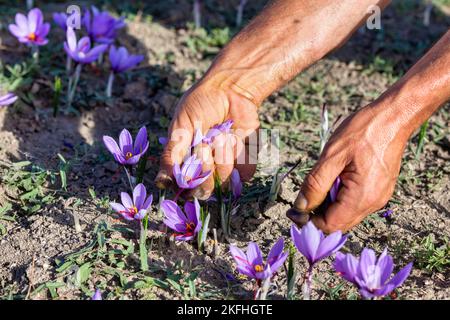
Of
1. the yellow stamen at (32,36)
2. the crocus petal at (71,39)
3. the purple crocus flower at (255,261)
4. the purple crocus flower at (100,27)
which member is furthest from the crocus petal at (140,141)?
the yellow stamen at (32,36)

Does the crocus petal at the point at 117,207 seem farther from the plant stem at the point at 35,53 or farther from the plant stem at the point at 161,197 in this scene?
the plant stem at the point at 35,53

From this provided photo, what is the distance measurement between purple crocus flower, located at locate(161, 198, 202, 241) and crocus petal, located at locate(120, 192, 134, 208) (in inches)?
4.6

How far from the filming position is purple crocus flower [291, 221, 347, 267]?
6.38 ft

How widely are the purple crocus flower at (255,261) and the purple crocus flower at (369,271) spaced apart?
167mm

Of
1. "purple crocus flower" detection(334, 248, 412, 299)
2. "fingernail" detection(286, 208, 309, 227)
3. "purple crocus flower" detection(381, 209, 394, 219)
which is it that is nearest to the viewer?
"purple crocus flower" detection(334, 248, 412, 299)

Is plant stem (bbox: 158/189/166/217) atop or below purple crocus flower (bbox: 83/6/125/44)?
below

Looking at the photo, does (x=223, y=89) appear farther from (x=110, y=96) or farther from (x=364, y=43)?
(x=364, y=43)

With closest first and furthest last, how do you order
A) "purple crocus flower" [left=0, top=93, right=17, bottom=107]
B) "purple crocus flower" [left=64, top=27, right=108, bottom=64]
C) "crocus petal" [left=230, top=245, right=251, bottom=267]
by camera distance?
"crocus petal" [left=230, top=245, right=251, bottom=267] < "purple crocus flower" [left=0, top=93, right=17, bottom=107] < "purple crocus flower" [left=64, top=27, right=108, bottom=64]

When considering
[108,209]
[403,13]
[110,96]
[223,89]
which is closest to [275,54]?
[223,89]

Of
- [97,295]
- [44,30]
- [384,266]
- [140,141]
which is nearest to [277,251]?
[384,266]

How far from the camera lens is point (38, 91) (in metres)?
3.18

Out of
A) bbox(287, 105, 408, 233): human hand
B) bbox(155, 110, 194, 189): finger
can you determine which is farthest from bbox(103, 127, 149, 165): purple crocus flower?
bbox(287, 105, 408, 233): human hand

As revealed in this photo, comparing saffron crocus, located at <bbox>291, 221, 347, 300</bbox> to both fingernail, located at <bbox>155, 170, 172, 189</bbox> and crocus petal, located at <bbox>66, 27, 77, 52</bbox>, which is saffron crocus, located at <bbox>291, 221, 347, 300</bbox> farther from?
crocus petal, located at <bbox>66, 27, 77, 52</bbox>

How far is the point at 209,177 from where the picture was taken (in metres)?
2.29
